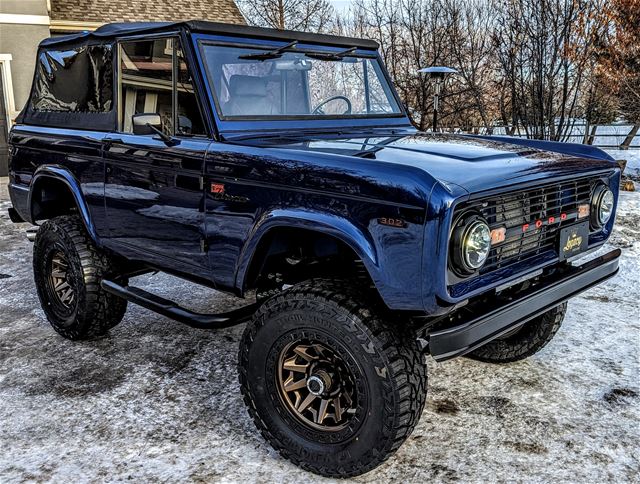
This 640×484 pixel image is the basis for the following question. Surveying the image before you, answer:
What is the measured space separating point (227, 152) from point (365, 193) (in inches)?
34.2

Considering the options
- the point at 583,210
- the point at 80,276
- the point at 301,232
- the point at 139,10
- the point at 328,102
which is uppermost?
the point at 139,10

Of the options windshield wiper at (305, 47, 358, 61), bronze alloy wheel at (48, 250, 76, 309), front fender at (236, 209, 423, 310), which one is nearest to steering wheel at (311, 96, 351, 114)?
windshield wiper at (305, 47, 358, 61)

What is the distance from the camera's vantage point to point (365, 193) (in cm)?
245

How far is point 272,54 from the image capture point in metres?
3.47

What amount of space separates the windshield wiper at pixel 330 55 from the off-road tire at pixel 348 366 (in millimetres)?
1599

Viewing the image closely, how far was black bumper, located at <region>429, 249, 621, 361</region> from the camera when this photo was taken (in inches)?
95.8

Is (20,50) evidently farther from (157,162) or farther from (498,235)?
(498,235)

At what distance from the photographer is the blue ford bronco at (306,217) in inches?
96.6

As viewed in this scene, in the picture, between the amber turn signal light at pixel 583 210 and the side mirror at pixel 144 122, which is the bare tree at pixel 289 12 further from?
the amber turn signal light at pixel 583 210

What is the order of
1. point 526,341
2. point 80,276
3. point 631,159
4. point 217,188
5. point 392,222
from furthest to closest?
point 631,159 < point 80,276 < point 526,341 < point 217,188 < point 392,222

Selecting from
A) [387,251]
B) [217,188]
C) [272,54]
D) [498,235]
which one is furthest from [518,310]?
[272,54]

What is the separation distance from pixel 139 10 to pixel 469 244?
50.4 ft

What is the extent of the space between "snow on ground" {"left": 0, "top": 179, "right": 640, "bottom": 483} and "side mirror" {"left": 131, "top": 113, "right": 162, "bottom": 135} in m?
1.46

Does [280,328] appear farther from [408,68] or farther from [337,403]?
[408,68]
